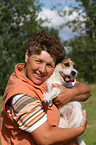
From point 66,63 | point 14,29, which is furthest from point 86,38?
point 66,63

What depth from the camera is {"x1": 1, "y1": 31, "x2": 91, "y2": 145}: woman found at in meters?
2.08

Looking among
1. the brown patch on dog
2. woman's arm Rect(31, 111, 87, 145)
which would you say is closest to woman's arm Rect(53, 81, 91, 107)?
the brown patch on dog

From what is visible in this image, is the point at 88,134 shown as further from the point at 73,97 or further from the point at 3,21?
the point at 3,21

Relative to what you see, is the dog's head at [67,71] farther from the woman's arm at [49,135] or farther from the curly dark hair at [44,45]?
the woman's arm at [49,135]

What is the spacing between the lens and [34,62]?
2.50 m

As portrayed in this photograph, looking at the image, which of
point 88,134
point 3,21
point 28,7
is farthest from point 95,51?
point 88,134

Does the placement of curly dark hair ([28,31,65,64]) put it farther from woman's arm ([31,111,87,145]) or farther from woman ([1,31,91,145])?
woman's arm ([31,111,87,145])

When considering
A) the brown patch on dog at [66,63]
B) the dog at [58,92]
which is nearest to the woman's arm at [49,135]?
the dog at [58,92]

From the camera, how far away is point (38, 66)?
2508mm

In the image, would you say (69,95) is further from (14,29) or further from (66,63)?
(14,29)

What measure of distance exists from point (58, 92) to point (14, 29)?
1971cm

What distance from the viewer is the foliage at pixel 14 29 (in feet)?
54.3

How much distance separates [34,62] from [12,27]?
19.8 m

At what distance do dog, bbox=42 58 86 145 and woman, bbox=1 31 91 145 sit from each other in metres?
0.16
